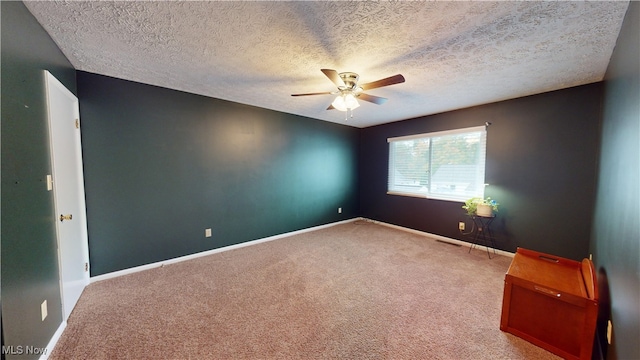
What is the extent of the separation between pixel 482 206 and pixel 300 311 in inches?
115

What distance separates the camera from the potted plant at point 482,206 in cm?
313

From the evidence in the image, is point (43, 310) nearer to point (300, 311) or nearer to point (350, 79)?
point (300, 311)

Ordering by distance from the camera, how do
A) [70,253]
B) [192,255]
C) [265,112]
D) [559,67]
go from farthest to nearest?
[265,112]
[192,255]
[559,67]
[70,253]

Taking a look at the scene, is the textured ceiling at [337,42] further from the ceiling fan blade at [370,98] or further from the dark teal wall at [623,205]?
the dark teal wall at [623,205]

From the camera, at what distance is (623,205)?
4.36 ft

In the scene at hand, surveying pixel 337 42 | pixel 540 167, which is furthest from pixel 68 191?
pixel 540 167

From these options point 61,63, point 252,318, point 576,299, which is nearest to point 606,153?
point 576,299

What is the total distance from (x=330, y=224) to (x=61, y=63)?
4416mm

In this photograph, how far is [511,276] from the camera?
1734 mm

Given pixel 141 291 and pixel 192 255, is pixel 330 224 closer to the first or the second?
pixel 192 255

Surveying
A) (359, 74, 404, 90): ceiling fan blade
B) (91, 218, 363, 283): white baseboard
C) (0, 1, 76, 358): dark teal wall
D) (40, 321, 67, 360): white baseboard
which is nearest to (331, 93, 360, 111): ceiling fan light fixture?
(359, 74, 404, 90): ceiling fan blade

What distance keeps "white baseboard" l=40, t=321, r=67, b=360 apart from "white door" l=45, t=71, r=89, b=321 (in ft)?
0.32

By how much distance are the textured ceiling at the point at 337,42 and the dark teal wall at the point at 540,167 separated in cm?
34

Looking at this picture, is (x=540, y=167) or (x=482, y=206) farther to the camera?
(x=482, y=206)
